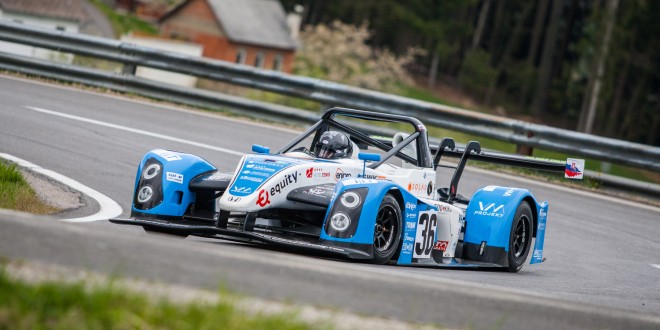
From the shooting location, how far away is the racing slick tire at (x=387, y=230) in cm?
843

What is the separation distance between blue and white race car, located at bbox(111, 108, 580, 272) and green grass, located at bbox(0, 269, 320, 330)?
11.4 ft

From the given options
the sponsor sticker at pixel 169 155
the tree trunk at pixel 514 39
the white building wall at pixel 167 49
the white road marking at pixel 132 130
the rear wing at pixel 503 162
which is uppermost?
the tree trunk at pixel 514 39

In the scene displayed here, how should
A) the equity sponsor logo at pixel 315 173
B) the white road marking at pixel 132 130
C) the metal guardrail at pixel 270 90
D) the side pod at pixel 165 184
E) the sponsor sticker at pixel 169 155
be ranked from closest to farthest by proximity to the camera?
1. the equity sponsor logo at pixel 315 173
2. the side pod at pixel 165 184
3. the sponsor sticker at pixel 169 155
4. the white road marking at pixel 132 130
5. the metal guardrail at pixel 270 90

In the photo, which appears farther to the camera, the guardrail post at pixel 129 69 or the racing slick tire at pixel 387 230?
the guardrail post at pixel 129 69

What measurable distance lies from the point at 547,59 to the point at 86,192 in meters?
63.7

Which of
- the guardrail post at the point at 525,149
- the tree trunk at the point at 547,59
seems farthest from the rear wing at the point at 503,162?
the tree trunk at the point at 547,59

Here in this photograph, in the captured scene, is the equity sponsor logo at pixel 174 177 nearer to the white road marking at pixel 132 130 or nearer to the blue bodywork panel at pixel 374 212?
the blue bodywork panel at pixel 374 212

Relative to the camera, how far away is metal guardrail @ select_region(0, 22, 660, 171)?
632 inches

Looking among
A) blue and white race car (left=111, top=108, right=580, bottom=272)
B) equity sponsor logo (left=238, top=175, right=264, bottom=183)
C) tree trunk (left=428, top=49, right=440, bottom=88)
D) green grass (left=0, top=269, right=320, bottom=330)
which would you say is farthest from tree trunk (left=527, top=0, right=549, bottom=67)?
green grass (left=0, top=269, right=320, bottom=330)

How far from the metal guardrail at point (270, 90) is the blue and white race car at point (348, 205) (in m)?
5.60

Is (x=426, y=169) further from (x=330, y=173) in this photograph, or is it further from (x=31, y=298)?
(x=31, y=298)

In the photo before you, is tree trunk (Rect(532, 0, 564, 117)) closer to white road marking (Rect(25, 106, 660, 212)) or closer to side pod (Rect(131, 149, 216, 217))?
white road marking (Rect(25, 106, 660, 212))

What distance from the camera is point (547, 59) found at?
71.6 metres

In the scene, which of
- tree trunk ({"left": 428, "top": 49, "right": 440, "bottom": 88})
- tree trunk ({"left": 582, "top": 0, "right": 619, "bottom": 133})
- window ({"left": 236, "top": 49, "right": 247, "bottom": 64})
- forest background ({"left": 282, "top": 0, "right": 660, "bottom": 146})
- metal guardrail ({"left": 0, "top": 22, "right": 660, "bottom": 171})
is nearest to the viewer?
metal guardrail ({"left": 0, "top": 22, "right": 660, "bottom": 171})
